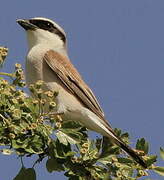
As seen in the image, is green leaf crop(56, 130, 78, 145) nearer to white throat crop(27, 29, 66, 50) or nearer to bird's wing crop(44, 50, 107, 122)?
bird's wing crop(44, 50, 107, 122)

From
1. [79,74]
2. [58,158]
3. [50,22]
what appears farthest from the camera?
[50,22]

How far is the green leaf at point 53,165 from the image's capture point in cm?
312

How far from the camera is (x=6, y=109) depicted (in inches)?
117

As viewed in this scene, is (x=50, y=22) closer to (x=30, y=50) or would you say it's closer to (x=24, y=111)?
(x=30, y=50)

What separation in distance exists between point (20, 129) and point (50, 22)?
3.04 m

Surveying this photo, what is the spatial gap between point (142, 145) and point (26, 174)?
34.6 inches

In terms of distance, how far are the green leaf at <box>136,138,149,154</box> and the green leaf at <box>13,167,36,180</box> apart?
0.80m

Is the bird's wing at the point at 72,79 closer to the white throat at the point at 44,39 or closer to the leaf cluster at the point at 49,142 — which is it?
the white throat at the point at 44,39

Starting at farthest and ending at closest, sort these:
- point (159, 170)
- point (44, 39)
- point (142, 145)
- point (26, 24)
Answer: point (44, 39) < point (26, 24) < point (142, 145) < point (159, 170)

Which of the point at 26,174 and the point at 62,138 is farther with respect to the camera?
the point at 26,174

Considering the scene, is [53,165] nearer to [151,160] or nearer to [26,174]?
[26,174]

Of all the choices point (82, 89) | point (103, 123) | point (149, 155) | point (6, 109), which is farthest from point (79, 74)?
point (6, 109)

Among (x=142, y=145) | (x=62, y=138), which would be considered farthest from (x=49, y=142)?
(x=142, y=145)

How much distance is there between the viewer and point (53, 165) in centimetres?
315
